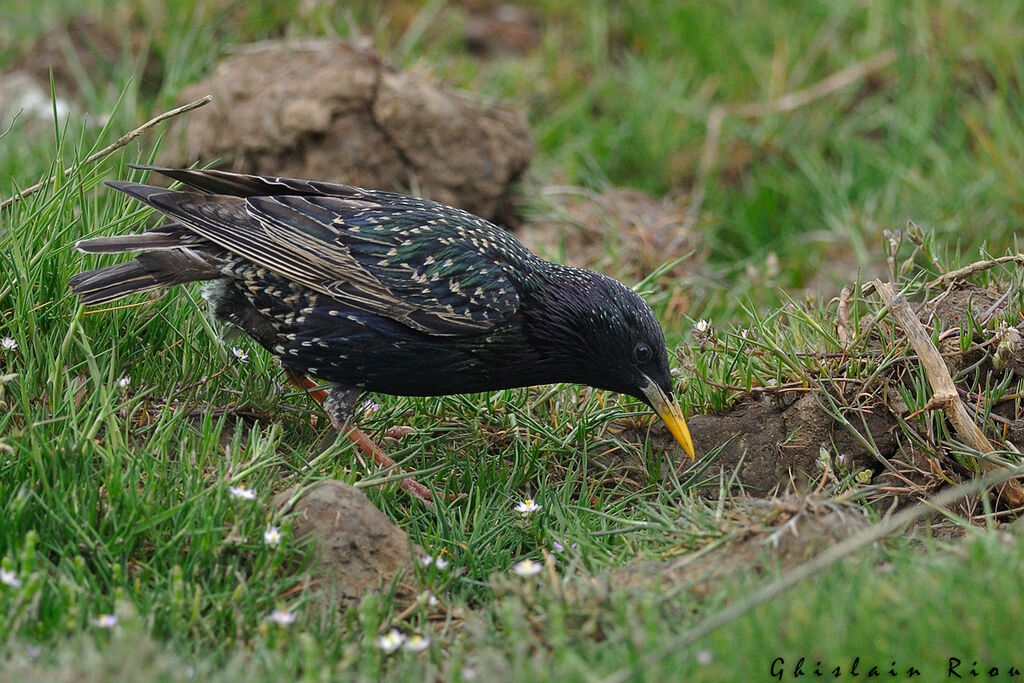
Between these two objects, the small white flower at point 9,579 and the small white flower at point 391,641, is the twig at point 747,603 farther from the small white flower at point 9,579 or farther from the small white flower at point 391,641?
the small white flower at point 9,579

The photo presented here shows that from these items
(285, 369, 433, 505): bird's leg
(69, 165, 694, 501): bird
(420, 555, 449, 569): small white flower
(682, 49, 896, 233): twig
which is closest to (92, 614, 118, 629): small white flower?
(420, 555, 449, 569): small white flower

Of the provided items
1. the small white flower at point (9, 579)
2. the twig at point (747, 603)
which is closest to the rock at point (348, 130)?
the small white flower at point (9, 579)

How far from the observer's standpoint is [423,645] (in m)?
3.06

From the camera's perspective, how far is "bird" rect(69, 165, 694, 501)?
411 centimetres

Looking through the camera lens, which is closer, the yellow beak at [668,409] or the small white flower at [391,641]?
the small white flower at [391,641]

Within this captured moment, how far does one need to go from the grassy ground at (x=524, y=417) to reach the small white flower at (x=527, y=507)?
29mm

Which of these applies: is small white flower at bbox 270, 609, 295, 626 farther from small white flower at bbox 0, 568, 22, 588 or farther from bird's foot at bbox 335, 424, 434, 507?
bird's foot at bbox 335, 424, 434, 507

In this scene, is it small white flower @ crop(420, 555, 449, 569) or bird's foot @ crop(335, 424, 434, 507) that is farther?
bird's foot @ crop(335, 424, 434, 507)

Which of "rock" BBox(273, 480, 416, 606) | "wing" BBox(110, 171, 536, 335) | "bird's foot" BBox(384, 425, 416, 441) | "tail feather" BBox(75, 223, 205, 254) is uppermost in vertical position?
"wing" BBox(110, 171, 536, 335)

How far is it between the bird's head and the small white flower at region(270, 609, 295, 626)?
1425 millimetres

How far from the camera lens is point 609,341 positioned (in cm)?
420

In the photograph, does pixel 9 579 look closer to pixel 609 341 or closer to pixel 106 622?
pixel 106 622

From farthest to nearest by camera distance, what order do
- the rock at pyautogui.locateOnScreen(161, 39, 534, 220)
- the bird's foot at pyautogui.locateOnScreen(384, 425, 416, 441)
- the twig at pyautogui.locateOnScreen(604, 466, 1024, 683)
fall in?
the rock at pyautogui.locateOnScreen(161, 39, 534, 220), the bird's foot at pyautogui.locateOnScreen(384, 425, 416, 441), the twig at pyautogui.locateOnScreen(604, 466, 1024, 683)

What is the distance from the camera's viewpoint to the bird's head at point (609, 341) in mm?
4176
